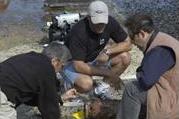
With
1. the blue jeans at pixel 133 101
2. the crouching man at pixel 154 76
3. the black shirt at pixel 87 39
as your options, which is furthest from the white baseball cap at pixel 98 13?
the blue jeans at pixel 133 101

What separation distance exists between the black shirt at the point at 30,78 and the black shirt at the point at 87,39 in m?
1.52

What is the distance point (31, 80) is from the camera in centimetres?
470

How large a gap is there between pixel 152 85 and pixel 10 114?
51.7 inches

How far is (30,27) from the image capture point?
10.8 meters

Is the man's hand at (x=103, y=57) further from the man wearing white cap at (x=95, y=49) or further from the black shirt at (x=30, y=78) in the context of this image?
the black shirt at (x=30, y=78)

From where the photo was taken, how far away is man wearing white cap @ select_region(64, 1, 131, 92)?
6.28 metres

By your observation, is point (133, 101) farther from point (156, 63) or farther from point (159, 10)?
point (159, 10)

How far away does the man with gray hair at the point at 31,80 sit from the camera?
4.66m

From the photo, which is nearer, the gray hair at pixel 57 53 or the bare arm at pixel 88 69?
the gray hair at pixel 57 53

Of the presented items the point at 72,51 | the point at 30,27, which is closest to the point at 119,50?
the point at 72,51

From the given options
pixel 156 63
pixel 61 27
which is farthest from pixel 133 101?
pixel 61 27

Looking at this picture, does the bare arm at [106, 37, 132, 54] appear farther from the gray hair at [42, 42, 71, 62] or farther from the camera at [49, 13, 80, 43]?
the gray hair at [42, 42, 71, 62]

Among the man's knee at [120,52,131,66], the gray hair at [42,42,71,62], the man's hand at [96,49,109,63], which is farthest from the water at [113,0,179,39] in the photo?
the gray hair at [42,42,71,62]

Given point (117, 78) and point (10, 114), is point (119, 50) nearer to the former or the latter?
point (117, 78)
